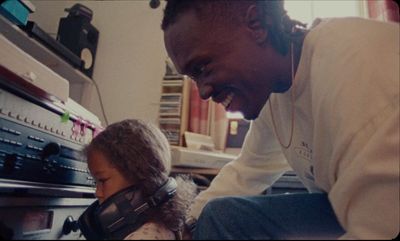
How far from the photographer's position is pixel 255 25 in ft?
1.99

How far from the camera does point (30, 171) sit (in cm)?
79

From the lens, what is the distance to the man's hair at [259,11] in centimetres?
60

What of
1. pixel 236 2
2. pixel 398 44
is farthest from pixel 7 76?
pixel 398 44

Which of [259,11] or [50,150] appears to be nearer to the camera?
[259,11]

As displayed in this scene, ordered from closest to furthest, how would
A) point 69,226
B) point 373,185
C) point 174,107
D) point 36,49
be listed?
point 373,185, point 69,226, point 36,49, point 174,107

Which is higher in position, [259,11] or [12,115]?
[259,11]

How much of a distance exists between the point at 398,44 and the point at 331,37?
10 centimetres

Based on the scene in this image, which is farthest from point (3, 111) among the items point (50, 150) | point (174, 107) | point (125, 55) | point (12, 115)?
point (125, 55)

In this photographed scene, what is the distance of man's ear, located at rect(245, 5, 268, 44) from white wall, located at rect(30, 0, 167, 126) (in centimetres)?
131

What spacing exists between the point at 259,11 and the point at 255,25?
0.9 inches

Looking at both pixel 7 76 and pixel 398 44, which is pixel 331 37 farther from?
pixel 7 76

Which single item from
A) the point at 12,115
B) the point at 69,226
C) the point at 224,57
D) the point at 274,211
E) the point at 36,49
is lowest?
the point at 69,226

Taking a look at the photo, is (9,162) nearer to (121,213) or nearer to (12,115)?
(12,115)

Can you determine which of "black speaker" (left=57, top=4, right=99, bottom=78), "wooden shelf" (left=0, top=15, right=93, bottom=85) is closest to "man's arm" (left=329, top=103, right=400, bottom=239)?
"wooden shelf" (left=0, top=15, right=93, bottom=85)
